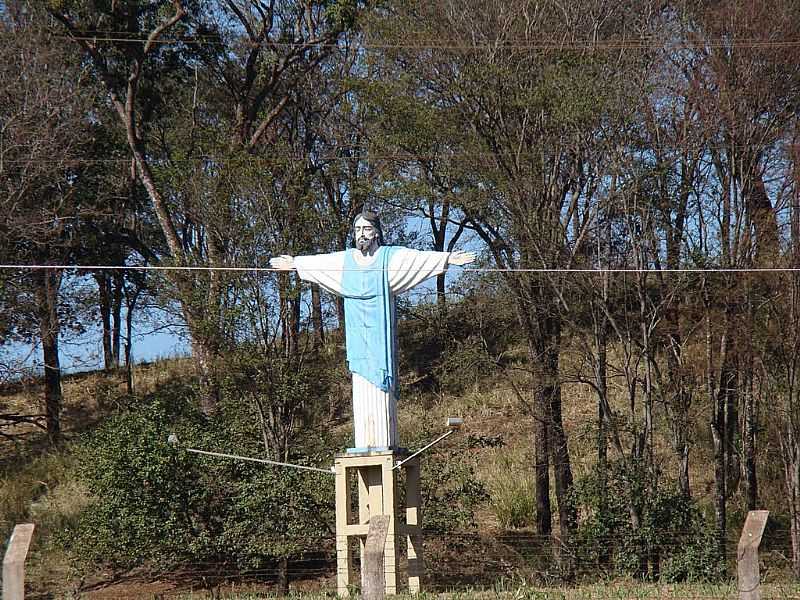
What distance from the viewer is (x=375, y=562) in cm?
874

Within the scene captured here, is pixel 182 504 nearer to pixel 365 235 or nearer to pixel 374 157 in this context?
pixel 374 157

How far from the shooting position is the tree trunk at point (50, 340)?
24.9m

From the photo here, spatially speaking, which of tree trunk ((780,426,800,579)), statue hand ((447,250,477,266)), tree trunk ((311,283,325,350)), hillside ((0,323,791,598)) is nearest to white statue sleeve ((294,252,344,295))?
statue hand ((447,250,477,266))

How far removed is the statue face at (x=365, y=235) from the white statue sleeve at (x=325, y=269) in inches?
9.9

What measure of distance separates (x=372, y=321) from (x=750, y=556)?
15.5 ft

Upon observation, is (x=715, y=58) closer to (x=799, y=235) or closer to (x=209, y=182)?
(x=799, y=235)

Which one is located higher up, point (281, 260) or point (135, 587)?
point (281, 260)

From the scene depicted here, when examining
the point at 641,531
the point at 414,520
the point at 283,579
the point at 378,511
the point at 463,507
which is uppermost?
the point at 378,511

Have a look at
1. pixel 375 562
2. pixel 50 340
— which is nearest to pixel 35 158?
pixel 50 340

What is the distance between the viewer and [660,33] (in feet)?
67.9

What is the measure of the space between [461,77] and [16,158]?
941 cm

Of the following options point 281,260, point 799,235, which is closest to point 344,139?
point 799,235

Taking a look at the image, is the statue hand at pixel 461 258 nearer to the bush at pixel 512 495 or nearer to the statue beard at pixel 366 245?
the statue beard at pixel 366 245

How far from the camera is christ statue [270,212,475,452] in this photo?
12000mm
